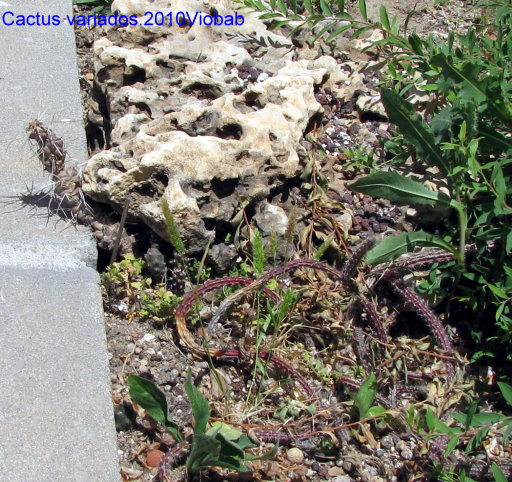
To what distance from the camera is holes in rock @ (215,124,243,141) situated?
3176 millimetres

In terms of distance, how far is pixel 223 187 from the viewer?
3080mm

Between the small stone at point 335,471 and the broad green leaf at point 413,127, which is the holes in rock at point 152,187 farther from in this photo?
the small stone at point 335,471

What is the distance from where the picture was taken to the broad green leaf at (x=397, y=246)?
9.09 ft

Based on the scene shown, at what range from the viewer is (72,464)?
7.58 ft

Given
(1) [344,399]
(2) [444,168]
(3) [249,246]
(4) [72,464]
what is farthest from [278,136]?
(4) [72,464]

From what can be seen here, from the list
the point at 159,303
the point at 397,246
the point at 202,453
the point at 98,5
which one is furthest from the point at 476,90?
the point at 98,5

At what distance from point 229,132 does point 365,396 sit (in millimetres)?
1170

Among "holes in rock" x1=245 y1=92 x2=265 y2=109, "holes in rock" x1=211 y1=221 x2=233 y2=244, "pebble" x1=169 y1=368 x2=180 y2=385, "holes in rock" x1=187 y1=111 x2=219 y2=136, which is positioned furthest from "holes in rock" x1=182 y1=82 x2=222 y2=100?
"pebble" x1=169 y1=368 x2=180 y2=385

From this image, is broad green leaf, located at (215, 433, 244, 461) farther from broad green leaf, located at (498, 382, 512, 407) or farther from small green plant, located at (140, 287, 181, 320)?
broad green leaf, located at (498, 382, 512, 407)

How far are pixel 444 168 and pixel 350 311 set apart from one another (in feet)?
1.92

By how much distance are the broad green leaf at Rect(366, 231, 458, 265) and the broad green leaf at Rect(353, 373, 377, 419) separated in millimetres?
406

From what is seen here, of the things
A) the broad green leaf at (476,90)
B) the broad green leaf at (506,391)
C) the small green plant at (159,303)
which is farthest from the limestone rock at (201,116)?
the broad green leaf at (506,391)

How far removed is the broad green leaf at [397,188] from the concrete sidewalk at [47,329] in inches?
38.5

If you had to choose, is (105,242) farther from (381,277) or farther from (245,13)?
(245,13)
